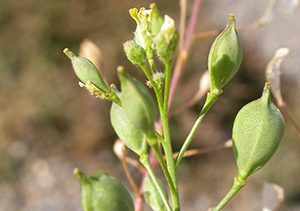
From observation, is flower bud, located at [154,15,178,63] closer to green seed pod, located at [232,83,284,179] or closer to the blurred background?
green seed pod, located at [232,83,284,179]

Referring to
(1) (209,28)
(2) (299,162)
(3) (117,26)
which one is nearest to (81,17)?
(3) (117,26)

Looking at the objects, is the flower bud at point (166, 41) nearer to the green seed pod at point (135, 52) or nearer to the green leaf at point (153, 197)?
the green seed pod at point (135, 52)

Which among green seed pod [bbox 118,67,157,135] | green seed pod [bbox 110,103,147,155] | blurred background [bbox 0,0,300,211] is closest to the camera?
green seed pod [bbox 118,67,157,135]

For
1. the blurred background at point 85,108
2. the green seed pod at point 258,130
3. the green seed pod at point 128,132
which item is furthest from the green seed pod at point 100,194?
the blurred background at point 85,108

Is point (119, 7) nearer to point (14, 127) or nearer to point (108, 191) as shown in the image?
point (14, 127)

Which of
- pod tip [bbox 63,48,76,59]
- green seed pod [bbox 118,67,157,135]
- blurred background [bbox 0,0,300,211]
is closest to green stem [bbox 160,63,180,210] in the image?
green seed pod [bbox 118,67,157,135]

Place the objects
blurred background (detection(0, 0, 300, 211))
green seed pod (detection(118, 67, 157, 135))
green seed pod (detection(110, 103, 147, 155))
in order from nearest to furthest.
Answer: green seed pod (detection(118, 67, 157, 135)) → green seed pod (detection(110, 103, 147, 155)) → blurred background (detection(0, 0, 300, 211))
